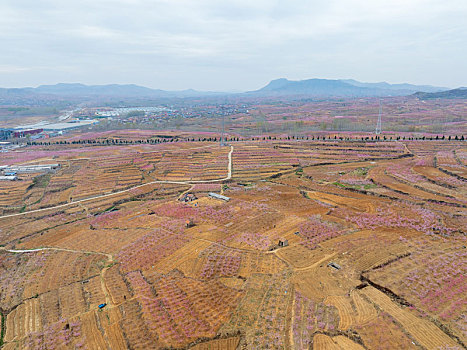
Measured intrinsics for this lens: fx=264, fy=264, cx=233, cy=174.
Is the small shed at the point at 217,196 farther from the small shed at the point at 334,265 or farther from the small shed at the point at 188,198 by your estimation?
the small shed at the point at 334,265

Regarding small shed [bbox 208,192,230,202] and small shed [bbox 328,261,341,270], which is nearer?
small shed [bbox 328,261,341,270]

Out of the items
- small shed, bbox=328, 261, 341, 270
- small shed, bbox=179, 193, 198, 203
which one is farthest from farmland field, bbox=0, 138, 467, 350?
small shed, bbox=179, 193, 198, 203

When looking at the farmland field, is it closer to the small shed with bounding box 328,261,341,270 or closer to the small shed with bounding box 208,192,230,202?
the small shed with bounding box 328,261,341,270

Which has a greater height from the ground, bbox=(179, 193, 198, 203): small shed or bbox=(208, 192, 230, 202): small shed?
bbox=(208, 192, 230, 202): small shed

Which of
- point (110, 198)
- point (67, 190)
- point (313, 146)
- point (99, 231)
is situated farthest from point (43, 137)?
point (313, 146)

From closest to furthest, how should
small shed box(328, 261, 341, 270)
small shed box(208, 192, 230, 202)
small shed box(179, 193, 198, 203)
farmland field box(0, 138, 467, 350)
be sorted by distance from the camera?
farmland field box(0, 138, 467, 350) → small shed box(328, 261, 341, 270) → small shed box(208, 192, 230, 202) → small shed box(179, 193, 198, 203)

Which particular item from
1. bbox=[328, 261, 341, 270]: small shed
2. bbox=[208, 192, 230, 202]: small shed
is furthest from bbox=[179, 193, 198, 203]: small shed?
bbox=[328, 261, 341, 270]: small shed

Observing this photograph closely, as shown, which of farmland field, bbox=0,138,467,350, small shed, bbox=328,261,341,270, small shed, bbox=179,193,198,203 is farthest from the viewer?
small shed, bbox=179,193,198,203

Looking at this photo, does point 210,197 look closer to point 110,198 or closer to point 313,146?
point 110,198

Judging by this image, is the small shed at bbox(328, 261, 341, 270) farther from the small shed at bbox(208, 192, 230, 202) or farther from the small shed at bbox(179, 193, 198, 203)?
the small shed at bbox(179, 193, 198, 203)
